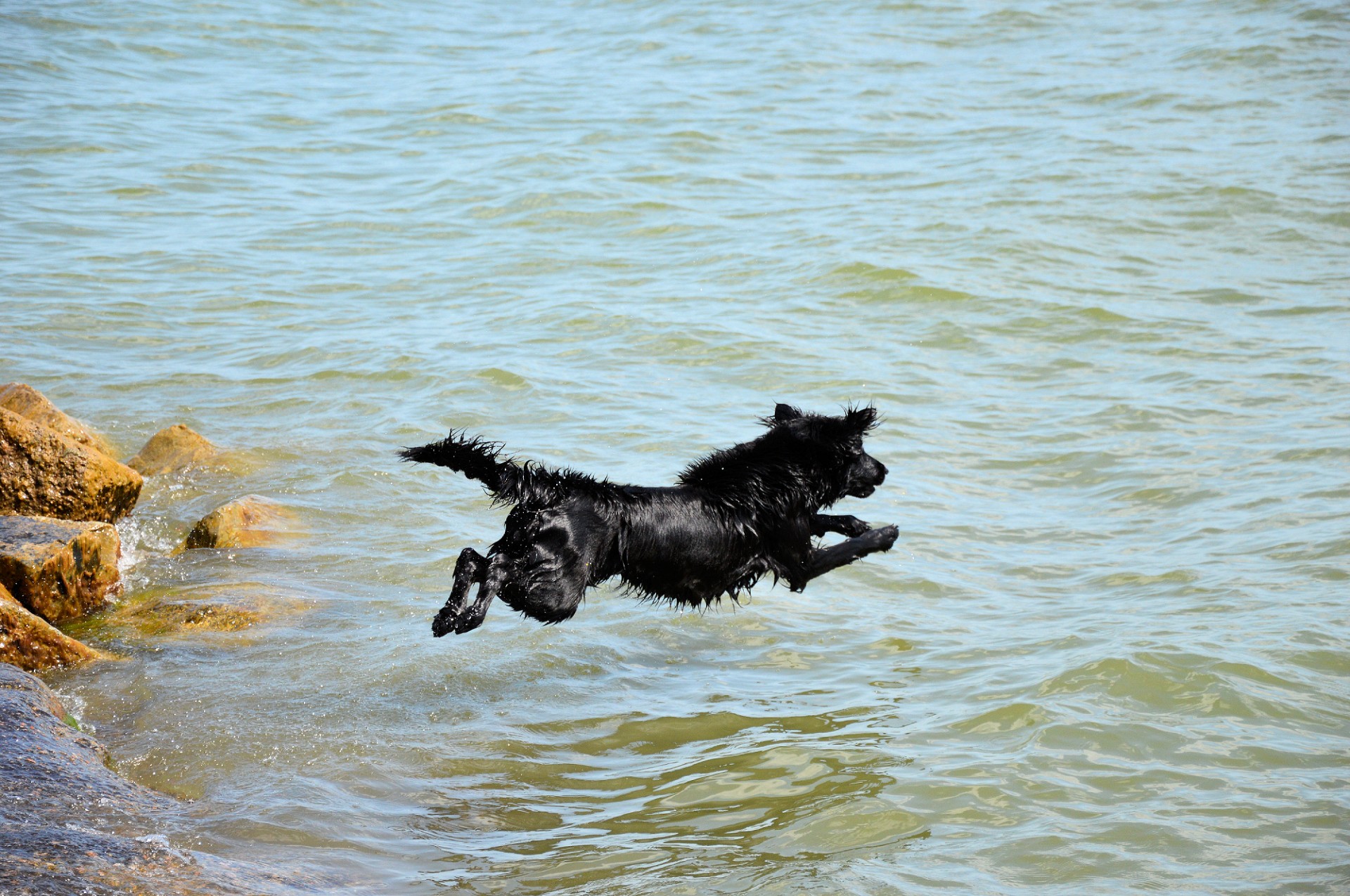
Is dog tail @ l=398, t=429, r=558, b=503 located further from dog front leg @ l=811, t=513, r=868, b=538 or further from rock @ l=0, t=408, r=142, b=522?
rock @ l=0, t=408, r=142, b=522

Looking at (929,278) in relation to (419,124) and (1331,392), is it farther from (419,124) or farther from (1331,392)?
(419,124)

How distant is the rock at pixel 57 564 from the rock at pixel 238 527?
75 centimetres

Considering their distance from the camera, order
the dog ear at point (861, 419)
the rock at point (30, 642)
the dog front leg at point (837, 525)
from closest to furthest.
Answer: the rock at point (30, 642) → the dog ear at point (861, 419) → the dog front leg at point (837, 525)

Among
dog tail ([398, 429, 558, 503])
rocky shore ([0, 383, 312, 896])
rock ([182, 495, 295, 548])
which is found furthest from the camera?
rock ([182, 495, 295, 548])

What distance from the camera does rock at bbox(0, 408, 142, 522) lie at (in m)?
6.31

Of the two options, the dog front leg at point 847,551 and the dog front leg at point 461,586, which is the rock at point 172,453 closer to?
the dog front leg at point 461,586

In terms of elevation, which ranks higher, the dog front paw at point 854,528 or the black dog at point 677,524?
the black dog at point 677,524

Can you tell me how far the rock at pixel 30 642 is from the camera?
5.09m

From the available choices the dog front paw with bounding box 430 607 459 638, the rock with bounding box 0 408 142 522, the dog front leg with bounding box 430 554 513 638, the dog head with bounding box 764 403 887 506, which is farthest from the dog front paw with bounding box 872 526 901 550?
the rock with bounding box 0 408 142 522

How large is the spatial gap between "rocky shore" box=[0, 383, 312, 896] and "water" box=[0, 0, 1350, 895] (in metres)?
0.22

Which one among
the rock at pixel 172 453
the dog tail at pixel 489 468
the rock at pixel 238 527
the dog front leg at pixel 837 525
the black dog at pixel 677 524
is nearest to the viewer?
the dog tail at pixel 489 468

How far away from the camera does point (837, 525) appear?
5.91 meters

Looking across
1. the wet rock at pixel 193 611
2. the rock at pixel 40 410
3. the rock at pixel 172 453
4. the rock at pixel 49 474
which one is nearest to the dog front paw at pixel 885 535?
the wet rock at pixel 193 611

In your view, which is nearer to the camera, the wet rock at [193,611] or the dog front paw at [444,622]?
the dog front paw at [444,622]
